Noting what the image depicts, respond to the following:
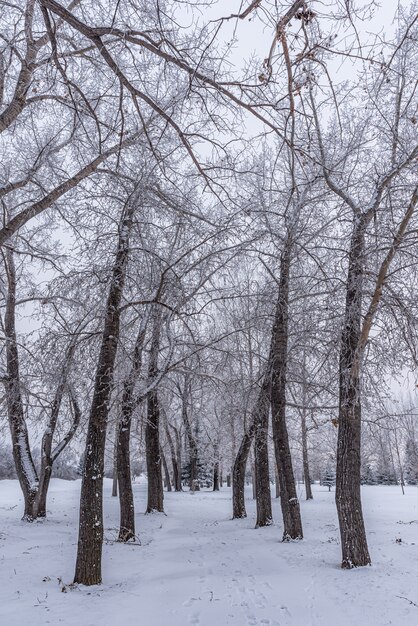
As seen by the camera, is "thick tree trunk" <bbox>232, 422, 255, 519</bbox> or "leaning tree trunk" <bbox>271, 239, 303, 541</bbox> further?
"thick tree trunk" <bbox>232, 422, 255, 519</bbox>

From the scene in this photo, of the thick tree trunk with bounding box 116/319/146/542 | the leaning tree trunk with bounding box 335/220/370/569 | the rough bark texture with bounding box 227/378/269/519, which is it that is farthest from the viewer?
the rough bark texture with bounding box 227/378/269/519

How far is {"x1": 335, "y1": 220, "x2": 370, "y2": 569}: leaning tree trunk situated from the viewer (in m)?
6.67

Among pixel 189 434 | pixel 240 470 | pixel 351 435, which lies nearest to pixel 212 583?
pixel 351 435

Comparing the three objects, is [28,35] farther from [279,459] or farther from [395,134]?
[279,459]

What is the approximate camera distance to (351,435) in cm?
702

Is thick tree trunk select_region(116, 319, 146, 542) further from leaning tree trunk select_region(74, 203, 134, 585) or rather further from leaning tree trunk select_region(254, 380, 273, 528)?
leaning tree trunk select_region(254, 380, 273, 528)

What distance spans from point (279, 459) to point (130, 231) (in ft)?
18.9

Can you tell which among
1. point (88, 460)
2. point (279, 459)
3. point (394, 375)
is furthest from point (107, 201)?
point (279, 459)

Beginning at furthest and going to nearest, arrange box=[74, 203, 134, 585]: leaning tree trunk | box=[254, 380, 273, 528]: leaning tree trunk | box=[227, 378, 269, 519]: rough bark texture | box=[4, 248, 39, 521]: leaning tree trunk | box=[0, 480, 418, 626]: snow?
1. box=[4, 248, 39, 521]: leaning tree trunk
2. box=[254, 380, 273, 528]: leaning tree trunk
3. box=[227, 378, 269, 519]: rough bark texture
4. box=[74, 203, 134, 585]: leaning tree trunk
5. box=[0, 480, 418, 626]: snow

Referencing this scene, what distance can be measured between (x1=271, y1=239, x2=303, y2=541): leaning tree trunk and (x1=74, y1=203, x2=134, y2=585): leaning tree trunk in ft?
11.4

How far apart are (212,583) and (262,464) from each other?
6161mm

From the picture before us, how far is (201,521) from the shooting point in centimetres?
1435

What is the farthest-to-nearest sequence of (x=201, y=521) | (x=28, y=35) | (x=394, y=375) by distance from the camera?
(x=201, y=521) → (x=394, y=375) → (x=28, y=35)

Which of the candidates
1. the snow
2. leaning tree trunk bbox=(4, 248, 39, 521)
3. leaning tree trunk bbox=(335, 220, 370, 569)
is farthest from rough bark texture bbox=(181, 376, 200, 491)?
leaning tree trunk bbox=(4, 248, 39, 521)
